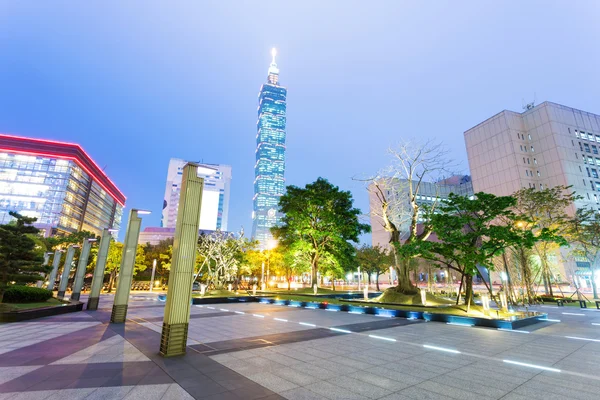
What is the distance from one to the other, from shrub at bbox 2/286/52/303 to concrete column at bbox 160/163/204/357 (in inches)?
607

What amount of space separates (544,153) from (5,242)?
89990mm

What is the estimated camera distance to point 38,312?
14664 mm

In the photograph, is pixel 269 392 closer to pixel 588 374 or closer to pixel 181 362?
pixel 181 362

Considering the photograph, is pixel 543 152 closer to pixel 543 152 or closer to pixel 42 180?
pixel 543 152

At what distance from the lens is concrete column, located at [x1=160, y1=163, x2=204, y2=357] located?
25.6ft

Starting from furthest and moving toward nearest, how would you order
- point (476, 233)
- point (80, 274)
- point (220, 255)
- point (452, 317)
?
point (220, 255), point (80, 274), point (476, 233), point (452, 317)

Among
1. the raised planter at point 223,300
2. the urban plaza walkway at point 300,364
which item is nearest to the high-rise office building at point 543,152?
the raised planter at point 223,300

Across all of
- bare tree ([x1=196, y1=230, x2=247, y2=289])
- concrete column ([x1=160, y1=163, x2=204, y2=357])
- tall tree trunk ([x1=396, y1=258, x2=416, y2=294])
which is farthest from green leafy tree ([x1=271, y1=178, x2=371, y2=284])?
concrete column ([x1=160, y1=163, x2=204, y2=357])

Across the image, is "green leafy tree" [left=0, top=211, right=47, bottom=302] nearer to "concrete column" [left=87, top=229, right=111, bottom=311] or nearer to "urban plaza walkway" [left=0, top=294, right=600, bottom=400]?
"concrete column" [left=87, top=229, right=111, bottom=311]

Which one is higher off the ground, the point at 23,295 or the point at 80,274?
the point at 80,274

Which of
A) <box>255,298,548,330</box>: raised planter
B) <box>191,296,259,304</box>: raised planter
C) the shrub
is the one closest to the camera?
<box>255,298,548,330</box>: raised planter

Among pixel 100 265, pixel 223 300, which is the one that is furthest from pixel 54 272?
pixel 223 300

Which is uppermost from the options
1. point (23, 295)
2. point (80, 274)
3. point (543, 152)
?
point (543, 152)

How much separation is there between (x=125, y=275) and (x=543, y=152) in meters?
85.1
